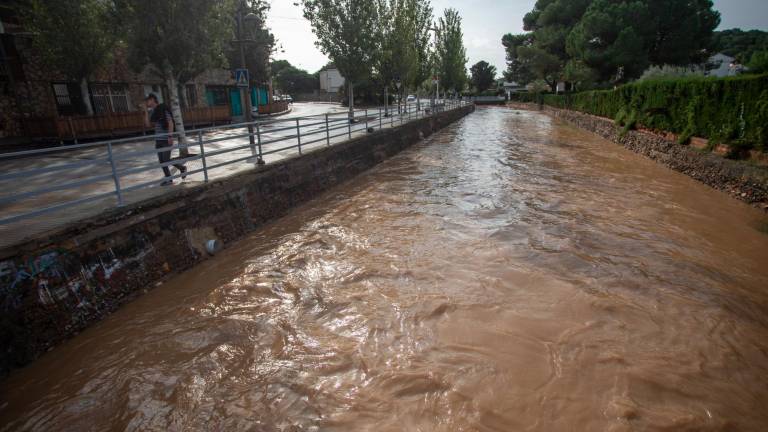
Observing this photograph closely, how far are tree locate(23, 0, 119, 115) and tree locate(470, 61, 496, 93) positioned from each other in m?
73.0

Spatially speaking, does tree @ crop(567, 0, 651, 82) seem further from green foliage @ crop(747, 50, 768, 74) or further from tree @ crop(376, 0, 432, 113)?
green foliage @ crop(747, 50, 768, 74)

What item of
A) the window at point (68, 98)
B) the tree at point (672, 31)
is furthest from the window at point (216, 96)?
the tree at point (672, 31)

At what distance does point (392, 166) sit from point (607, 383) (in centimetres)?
1161

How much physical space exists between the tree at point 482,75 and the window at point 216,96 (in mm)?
63173

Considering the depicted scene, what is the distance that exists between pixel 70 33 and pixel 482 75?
244 ft

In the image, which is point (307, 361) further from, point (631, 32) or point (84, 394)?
point (631, 32)

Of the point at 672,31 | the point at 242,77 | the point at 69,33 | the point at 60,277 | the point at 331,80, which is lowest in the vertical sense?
the point at 60,277

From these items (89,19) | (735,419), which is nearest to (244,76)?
(89,19)

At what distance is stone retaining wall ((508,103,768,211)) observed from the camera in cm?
880

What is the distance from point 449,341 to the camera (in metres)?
4.35

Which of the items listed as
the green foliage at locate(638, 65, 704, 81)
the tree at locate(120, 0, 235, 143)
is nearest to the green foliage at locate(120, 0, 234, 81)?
the tree at locate(120, 0, 235, 143)

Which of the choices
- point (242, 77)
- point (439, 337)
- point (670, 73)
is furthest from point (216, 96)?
point (670, 73)

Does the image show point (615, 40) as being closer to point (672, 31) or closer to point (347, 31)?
point (672, 31)

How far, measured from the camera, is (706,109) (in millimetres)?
11492
